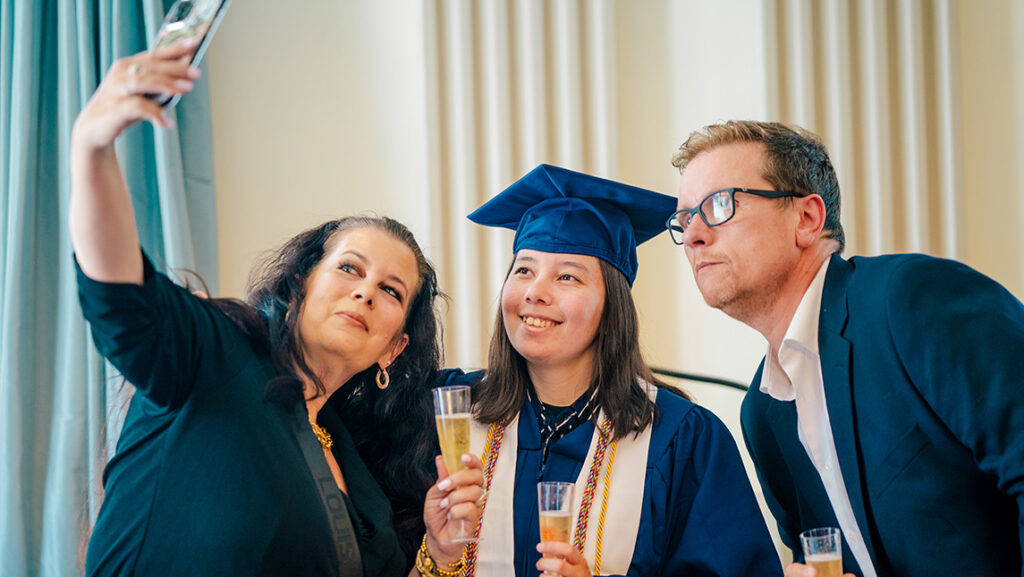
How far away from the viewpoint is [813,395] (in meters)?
2.34

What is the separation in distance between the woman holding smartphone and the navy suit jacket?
0.87 metres

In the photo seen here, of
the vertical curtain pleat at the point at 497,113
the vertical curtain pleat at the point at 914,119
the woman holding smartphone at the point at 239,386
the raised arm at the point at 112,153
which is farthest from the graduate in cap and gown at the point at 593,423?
the vertical curtain pleat at the point at 914,119

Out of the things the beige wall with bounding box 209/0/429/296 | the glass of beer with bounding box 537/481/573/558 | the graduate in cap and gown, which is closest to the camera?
the glass of beer with bounding box 537/481/573/558

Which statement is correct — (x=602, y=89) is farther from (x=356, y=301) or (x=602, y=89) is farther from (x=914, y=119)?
(x=356, y=301)

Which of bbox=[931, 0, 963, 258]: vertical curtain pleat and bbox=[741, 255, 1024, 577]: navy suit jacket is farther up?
bbox=[931, 0, 963, 258]: vertical curtain pleat

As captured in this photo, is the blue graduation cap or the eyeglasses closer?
the eyeglasses

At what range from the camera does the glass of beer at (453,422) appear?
2.11m

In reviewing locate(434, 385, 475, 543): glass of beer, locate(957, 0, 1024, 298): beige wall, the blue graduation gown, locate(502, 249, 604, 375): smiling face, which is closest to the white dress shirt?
the blue graduation gown

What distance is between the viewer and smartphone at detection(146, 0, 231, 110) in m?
1.56

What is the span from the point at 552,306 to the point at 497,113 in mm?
1523

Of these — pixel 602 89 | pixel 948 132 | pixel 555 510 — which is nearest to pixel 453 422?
pixel 555 510

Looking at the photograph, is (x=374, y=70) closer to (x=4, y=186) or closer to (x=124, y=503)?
(x=4, y=186)

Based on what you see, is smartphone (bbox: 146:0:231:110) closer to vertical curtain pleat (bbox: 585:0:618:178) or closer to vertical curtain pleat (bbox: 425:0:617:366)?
vertical curtain pleat (bbox: 425:0:617:366)

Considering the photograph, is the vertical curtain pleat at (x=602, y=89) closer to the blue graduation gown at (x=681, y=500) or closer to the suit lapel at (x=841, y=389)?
the blue graduation gown at (x=681, y=500)
